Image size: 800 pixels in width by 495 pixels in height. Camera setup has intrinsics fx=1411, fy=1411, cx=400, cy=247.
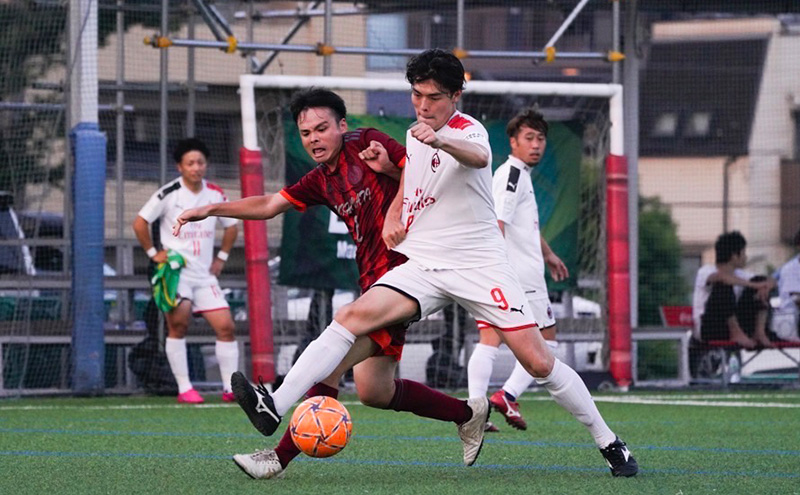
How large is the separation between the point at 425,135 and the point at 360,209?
1.01 metres

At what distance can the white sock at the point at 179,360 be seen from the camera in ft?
38.4

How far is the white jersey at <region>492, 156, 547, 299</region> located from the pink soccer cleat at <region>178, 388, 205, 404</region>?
340cm

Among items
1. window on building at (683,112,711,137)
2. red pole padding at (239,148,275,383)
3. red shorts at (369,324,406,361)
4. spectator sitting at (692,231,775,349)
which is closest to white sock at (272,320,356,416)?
red shorts at (369,324,406,361)

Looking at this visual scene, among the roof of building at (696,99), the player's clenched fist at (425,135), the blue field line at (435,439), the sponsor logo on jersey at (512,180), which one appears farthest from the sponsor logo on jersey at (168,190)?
the roof of building at (696,99)

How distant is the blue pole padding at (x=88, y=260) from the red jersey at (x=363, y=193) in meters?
6.19

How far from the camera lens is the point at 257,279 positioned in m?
12.2

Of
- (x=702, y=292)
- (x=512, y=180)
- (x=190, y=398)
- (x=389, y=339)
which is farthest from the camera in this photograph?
(x=702, y=292)

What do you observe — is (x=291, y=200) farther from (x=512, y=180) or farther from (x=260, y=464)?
(x=512, y=180)

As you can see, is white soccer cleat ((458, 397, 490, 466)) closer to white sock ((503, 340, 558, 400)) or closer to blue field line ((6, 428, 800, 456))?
blue field line ((6, 428, 800, 456))

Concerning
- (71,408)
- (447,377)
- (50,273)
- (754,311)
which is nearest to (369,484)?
(71,408)

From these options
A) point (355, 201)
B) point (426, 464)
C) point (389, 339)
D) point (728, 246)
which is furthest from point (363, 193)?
point (728, 246)

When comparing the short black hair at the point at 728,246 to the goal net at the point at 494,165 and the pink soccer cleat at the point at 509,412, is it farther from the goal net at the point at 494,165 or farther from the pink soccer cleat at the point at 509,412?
the pink soccer cleat at the point at 509,412

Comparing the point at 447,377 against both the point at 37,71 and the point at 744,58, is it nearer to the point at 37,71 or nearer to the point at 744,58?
the point at 37,71

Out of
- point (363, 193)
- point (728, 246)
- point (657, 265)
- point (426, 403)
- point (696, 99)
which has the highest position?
point (696, 99)
